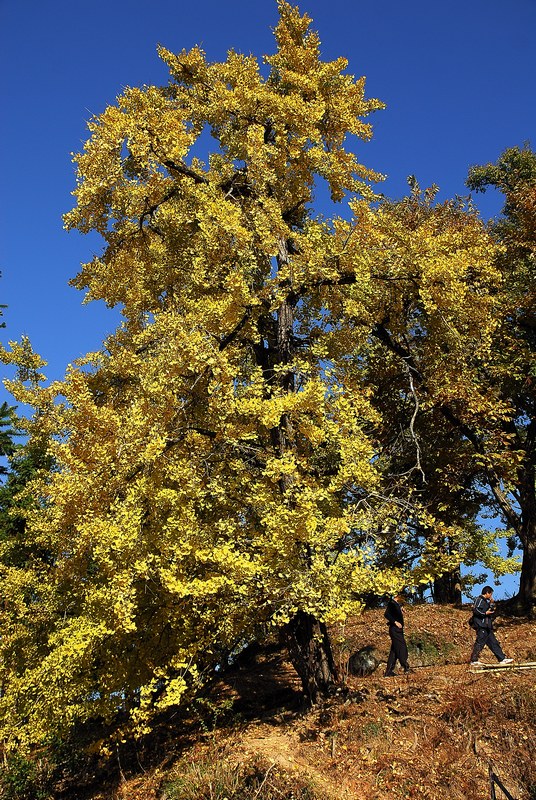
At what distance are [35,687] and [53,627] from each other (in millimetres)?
1698

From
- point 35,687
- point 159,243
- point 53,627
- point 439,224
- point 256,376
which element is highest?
point 439,224

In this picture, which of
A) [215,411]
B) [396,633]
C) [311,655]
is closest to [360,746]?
[311,655]

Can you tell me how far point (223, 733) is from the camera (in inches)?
360

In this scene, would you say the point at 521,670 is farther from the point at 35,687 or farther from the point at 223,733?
the point at 35,687

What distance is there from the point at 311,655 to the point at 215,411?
4.54 meters

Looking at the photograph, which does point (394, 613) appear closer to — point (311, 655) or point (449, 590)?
point (311, 655)

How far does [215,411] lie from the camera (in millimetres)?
8406

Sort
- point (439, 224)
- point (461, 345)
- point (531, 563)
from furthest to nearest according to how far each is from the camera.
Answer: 1. point (439, 224)
2. point (531, 563)
3. point (461, 345)

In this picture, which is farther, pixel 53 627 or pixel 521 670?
pixel 53 627

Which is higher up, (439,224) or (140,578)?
(439,224)

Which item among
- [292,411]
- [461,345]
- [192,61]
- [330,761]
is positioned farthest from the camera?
[192,61]

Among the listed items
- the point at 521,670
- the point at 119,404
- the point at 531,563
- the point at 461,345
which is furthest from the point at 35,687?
the point at 531,563

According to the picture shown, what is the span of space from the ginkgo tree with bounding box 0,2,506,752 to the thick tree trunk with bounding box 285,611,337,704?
4cm

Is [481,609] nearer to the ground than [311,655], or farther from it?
farther from it
